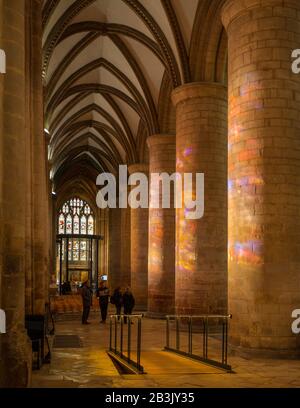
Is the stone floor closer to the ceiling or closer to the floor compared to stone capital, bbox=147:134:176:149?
closer to the floor

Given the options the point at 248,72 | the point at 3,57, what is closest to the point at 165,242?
the point at 248,72

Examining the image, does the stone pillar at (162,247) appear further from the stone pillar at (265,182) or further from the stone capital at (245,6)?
the stone capital at (245,6)

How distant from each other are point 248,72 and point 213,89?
536 cm

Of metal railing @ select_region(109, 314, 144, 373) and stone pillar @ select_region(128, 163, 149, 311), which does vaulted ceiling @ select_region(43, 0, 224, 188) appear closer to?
stone pillar @ select_region(128, 163, 149, 311)

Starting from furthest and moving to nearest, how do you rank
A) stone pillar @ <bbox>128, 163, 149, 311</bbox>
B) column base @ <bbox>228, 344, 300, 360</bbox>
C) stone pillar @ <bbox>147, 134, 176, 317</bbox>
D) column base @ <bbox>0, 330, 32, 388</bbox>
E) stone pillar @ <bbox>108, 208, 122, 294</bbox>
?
stone pillar @ <bbox>108, 208, 122, 294</bbox> → stone pillar @ <bbox>128, 163, 149, 311</bbox> → stone pillar @ <bbox>147, 134, 176, 317</bbox> → column base @ <bbox>228, 344, 300, 360</bbox> → column base @ <bbox>0, 330, 32, 388</bbox>

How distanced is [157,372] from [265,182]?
4480 mm

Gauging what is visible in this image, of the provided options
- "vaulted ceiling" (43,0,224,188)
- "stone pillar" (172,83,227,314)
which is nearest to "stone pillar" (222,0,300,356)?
"stone pillar" (172,83,227,314)

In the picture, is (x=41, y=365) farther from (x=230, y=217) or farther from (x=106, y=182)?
(x=106, y=182)

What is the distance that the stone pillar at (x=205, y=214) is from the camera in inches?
656

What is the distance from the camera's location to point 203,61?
56.9ft

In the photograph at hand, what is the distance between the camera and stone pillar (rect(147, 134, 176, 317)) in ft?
70.4

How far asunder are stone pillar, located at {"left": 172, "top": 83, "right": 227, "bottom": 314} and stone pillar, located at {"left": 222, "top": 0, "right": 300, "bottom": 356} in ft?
15.2

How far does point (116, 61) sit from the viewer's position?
77.3 ft

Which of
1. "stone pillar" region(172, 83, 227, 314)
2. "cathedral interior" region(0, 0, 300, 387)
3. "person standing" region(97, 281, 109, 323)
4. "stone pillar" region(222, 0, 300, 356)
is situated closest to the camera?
"cathedral interior" region(0, 0, 300, 387)
